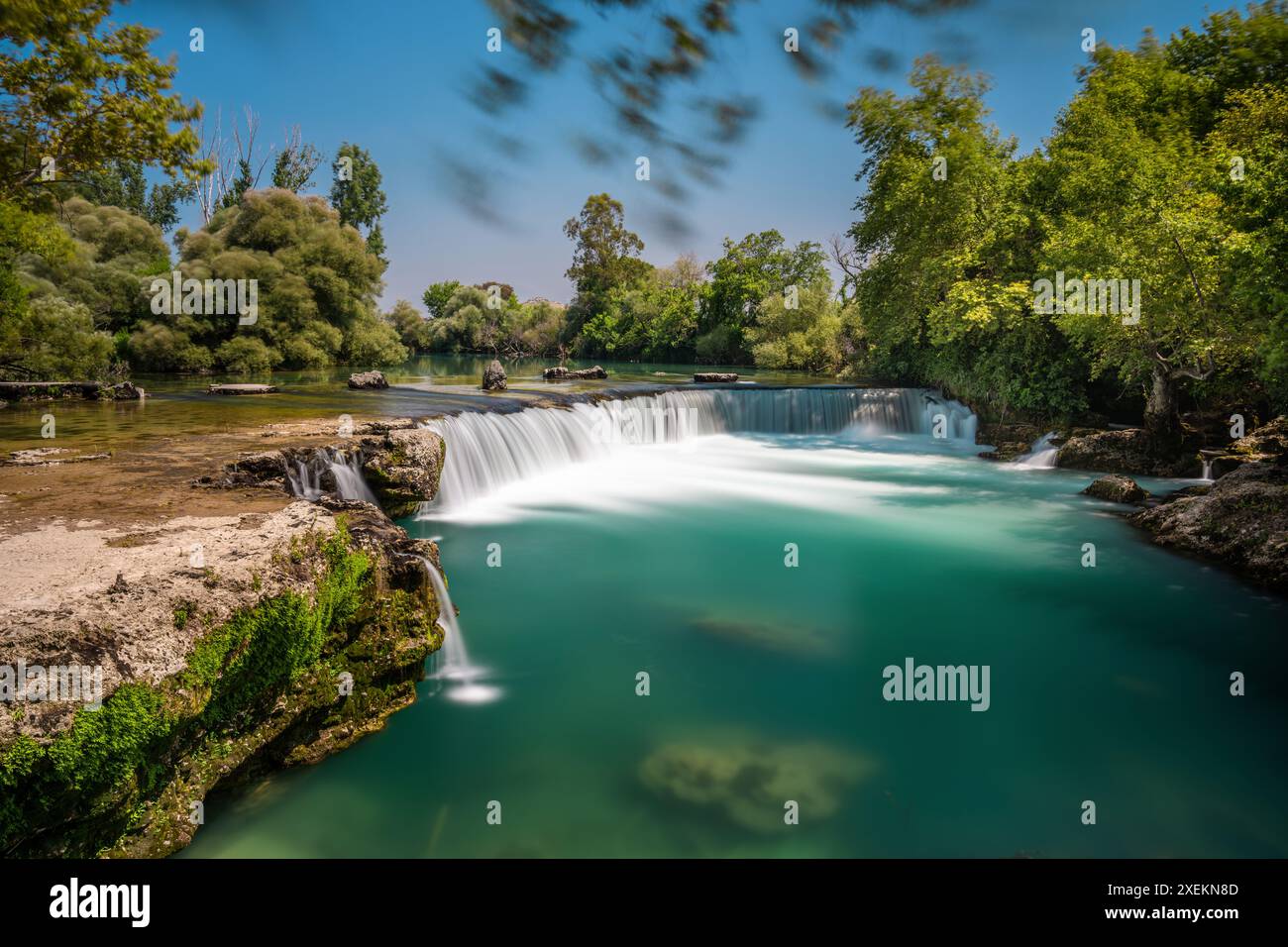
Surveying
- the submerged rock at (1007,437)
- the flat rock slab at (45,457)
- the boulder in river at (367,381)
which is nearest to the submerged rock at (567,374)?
the boulder in river at (367,381)

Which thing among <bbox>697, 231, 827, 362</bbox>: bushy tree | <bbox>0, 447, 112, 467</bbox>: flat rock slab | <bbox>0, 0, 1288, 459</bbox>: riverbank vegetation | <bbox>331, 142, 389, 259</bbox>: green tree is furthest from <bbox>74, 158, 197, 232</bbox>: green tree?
<bbox>0, 447, 112, 467</bbox>: flat rock slab

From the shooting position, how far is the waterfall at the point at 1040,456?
52.8ft

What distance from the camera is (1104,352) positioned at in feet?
47.0

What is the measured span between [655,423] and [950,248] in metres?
10.9

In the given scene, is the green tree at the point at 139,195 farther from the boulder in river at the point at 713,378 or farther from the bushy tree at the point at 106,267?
the boulder in river at the point at 713,378

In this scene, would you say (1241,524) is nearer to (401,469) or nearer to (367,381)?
(401,469)

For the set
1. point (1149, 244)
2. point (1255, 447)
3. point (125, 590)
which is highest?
point (1149, 244)

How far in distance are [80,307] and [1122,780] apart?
2293 centimetres

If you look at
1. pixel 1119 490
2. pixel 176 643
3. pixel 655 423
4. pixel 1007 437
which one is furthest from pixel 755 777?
pixel 1007 437

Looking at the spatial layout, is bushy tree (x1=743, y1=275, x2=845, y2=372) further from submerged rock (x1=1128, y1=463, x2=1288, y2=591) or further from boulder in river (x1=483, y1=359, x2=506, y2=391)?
submerged rock (x1=1128, y1=463, x2=1288, y2=591)

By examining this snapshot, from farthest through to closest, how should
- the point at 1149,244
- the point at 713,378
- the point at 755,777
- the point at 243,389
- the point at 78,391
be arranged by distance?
the point at 713,378, the point at 243,389, the point at 78,391, the point at 1149,244, the point at 755,777

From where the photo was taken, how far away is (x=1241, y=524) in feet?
28.6
